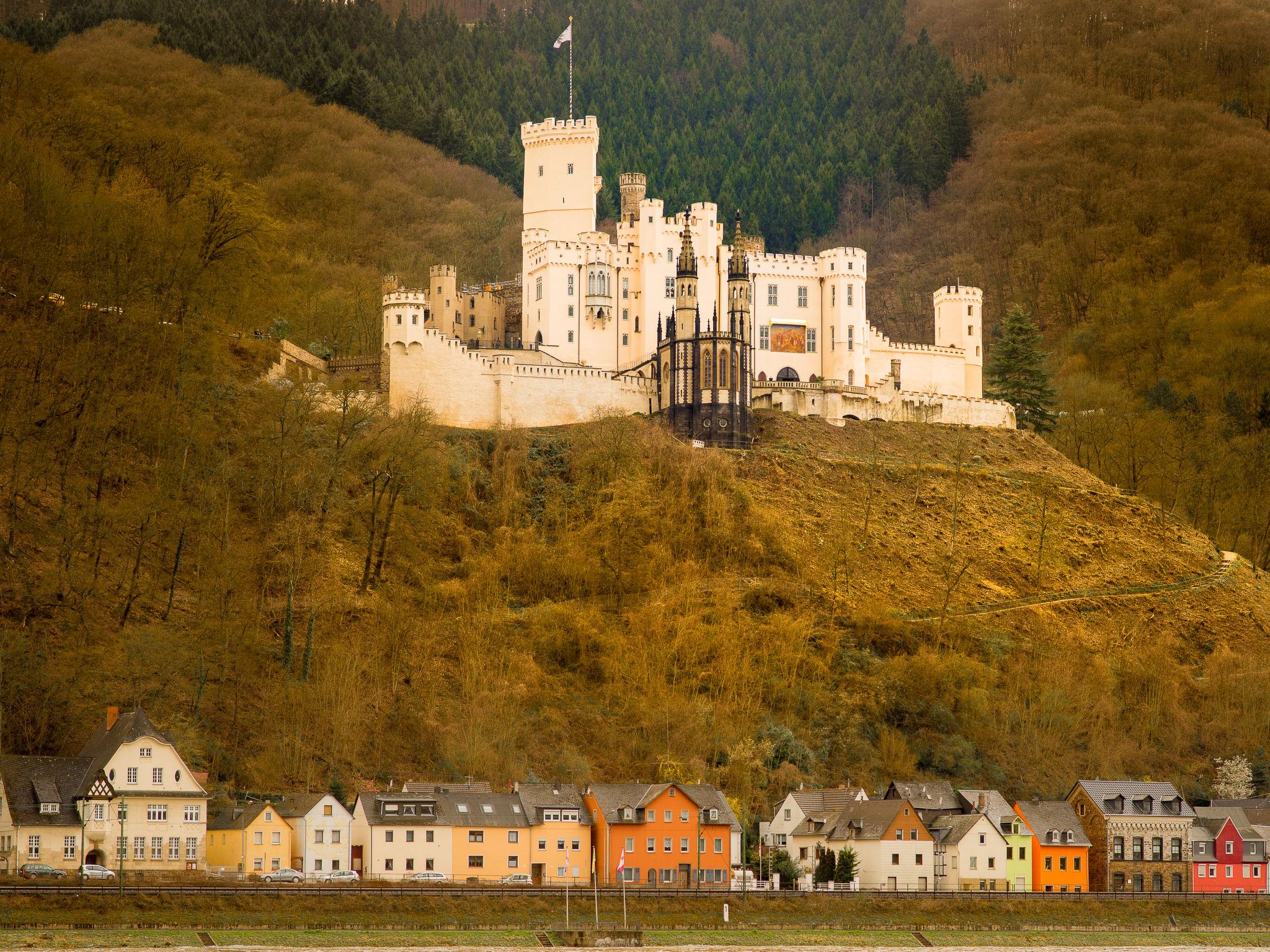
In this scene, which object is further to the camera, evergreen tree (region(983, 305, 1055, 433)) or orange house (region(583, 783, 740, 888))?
evergreen tree (region(983, 305, 1055, 433))

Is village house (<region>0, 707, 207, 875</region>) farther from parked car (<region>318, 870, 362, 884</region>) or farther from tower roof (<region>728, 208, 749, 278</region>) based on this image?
tower roof (<region>728, 208, 749, 278</region>)

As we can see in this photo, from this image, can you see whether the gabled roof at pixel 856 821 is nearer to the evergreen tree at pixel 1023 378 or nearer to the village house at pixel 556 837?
the village house at pixel 556 837

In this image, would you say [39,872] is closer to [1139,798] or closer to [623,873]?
[623,873]

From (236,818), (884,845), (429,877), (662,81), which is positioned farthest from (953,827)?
(662,81)

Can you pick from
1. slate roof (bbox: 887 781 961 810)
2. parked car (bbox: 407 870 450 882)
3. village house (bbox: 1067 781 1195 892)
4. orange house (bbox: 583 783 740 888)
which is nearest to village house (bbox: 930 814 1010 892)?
slate roof (bbox: 887 781 961 810)

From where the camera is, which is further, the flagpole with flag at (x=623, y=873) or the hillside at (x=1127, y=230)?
the hillside at (x=1127, y=230)

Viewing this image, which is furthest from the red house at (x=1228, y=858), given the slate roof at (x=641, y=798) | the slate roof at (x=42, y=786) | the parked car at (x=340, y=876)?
the slate roof at (x=42, y=786)
